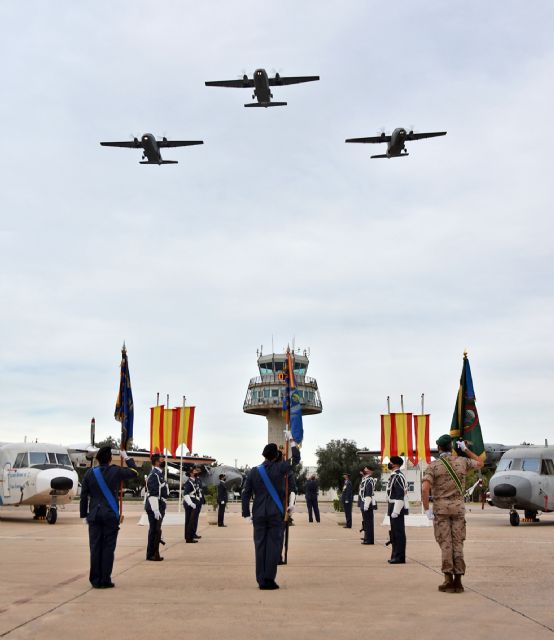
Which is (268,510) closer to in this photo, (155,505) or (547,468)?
(155,505)

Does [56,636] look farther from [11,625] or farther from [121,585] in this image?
[121,585]

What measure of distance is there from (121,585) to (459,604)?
4136mm

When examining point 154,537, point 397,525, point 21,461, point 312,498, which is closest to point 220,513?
point 312,498

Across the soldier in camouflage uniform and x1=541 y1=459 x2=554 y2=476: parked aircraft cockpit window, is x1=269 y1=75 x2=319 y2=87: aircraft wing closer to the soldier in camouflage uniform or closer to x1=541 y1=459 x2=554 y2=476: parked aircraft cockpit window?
x1=541 y1=459 x2=554 y2=476: parked aircraft cockpit window

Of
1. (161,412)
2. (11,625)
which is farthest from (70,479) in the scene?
(11,625)

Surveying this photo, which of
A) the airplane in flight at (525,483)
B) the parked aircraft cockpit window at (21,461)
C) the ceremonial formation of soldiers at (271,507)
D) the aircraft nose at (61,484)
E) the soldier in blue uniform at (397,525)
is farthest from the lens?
the parked aircraft cockpit window at (21,461)

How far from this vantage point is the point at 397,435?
27.7 meters

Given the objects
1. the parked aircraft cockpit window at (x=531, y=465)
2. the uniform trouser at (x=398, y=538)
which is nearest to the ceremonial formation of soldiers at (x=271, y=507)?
the uniform trouser at (x=398, y=538)

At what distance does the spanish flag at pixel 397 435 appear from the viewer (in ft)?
90.6

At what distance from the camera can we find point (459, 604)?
8195 millimetres

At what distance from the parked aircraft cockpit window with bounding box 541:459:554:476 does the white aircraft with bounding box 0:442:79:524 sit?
49.4ft

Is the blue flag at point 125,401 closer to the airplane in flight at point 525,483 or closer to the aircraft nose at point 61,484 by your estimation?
the aircraft nose at point 61,484

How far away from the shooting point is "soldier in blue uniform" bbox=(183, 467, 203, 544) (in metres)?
17.6

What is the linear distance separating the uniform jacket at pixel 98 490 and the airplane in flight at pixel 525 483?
1706cm
